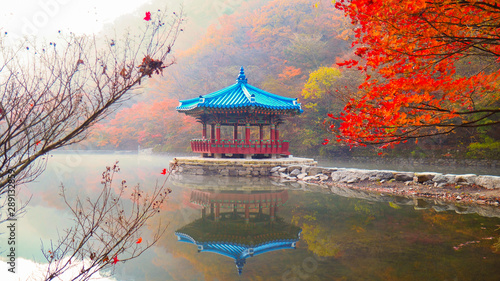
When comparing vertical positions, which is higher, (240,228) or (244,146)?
(244,146)

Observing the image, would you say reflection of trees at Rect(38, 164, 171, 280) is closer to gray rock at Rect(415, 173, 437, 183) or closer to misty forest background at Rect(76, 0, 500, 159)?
gray rock at Rect(415, 173, 437, 183)

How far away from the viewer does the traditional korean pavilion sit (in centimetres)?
1414

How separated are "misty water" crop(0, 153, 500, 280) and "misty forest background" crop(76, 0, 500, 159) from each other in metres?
13.0

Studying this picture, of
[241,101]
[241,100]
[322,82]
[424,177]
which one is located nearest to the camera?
[424,177]

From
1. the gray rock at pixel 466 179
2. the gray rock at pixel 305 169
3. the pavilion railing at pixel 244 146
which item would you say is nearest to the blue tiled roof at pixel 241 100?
the pavilion railing at pixel 244 146

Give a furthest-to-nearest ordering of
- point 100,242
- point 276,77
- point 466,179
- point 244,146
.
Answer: point 276,77 → point 244,146 → point 466,179 → point 100,242

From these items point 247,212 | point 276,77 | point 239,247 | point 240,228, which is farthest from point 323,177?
point 276,77

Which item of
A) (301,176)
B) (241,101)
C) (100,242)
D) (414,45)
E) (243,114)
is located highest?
(241,101)

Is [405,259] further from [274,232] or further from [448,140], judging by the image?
[448,140]

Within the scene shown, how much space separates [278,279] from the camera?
3725mm

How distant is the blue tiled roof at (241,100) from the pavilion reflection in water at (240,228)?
19.1ft

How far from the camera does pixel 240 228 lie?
596 centimetres

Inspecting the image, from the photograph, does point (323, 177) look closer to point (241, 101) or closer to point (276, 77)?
point (241, 101)

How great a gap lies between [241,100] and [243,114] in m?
1.07
